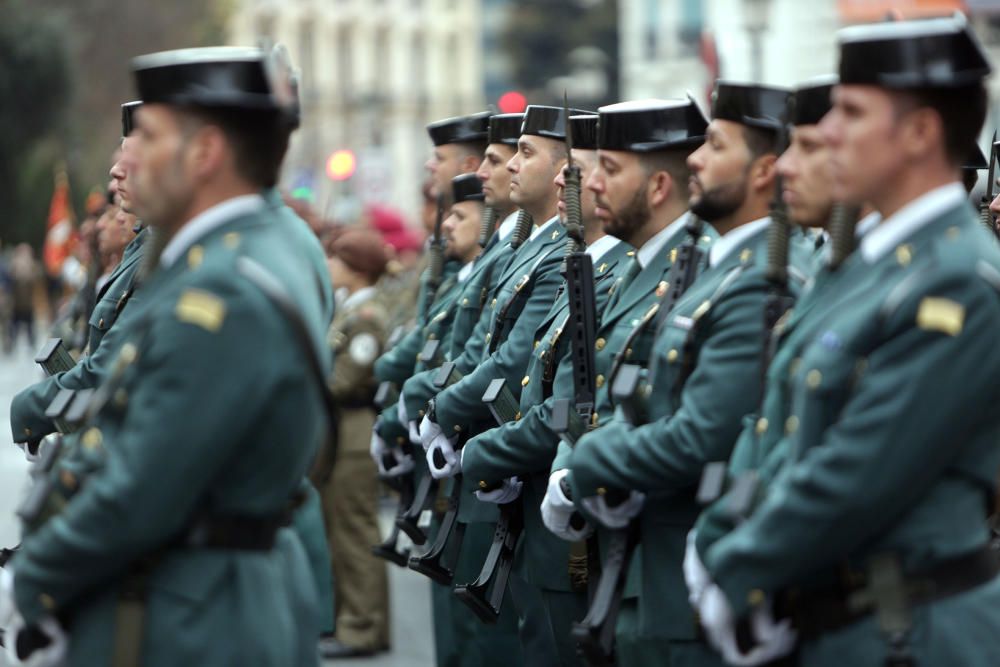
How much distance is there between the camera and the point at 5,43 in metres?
45.3

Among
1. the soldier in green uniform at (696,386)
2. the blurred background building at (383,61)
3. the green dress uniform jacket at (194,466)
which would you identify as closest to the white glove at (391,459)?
the blurred background building at (383,61)

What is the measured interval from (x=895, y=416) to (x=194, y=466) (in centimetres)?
141

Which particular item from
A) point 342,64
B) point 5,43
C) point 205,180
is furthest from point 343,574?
point 342,64

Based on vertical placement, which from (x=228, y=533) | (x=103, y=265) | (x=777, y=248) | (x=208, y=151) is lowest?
(x=103, y=265)

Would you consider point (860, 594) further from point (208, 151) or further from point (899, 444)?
point (208, 151)

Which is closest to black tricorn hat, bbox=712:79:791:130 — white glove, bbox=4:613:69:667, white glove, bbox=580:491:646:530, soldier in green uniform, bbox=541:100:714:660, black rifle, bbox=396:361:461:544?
soldier in green uniform, bbox=541:100:714:660

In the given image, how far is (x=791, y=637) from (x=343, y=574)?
666 centimetres

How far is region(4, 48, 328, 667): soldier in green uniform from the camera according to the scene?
3.93 meters

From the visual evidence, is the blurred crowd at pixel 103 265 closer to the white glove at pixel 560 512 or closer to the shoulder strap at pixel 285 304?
the white glove at pixel 560 512

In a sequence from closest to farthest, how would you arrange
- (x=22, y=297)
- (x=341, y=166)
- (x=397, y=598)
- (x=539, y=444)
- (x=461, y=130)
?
(x=539, y=444), (x=461, y=130), (x=397, y=598), (x=341, y=166), (x=22, y=297)

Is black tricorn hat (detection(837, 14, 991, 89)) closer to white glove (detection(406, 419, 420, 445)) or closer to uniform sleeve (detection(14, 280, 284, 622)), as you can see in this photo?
uniform sleeve (detection(14, 280, 284, 622))

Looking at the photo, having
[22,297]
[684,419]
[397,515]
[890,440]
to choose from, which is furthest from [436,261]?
[22,297]

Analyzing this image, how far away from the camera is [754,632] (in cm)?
405

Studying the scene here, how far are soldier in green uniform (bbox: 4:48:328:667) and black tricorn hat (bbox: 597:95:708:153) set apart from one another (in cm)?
212
